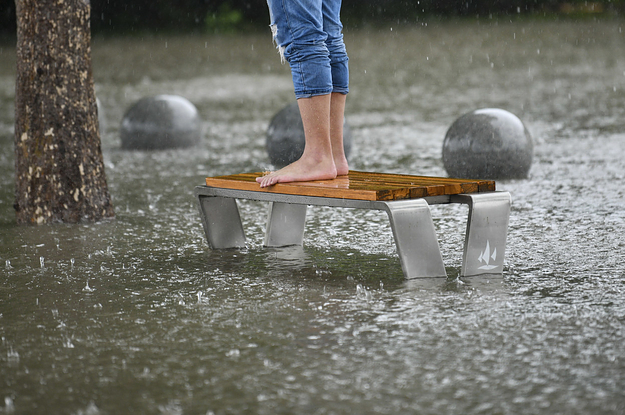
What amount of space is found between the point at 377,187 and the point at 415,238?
1.01ft

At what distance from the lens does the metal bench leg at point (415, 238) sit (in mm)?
4332

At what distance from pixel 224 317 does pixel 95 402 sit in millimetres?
1009

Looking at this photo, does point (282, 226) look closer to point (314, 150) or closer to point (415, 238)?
point (314, 150)

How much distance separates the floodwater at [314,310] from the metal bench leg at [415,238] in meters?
0.10

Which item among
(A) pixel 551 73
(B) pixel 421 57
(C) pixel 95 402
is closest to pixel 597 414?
(C) pixel 95 402

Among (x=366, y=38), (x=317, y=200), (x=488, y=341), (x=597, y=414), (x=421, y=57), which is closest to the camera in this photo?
(x=597, y=414)

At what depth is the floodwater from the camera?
9.89 ft

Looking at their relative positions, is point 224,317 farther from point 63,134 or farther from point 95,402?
point 63,134

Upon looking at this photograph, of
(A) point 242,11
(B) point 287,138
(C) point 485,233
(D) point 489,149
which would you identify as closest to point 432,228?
(C) point 485,233

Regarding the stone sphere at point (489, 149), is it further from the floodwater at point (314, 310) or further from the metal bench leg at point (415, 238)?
the metal bench leg at point (415, 238)

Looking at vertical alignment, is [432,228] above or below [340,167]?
below

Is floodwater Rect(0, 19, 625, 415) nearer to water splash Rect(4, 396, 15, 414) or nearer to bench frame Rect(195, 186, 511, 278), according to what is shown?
water splash Rect(4, 396, 15, 414)

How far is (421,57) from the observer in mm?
22516

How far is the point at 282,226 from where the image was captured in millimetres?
5516
